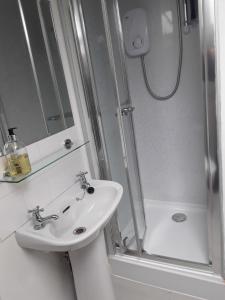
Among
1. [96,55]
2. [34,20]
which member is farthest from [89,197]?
[34,20]

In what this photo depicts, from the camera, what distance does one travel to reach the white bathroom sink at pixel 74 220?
102cm

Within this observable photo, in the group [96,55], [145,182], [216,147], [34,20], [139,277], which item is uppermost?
[34,20]

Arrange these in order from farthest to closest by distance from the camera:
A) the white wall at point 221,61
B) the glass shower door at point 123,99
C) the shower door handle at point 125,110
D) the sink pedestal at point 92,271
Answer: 1. the shower door handle at point 125,110
2. the glass shower door at point 123,99
3. the sink pedestal at point 92,271
4. the white wall at point 221,61

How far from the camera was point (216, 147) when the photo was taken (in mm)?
1188

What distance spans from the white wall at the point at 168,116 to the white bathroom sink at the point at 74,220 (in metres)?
0.88

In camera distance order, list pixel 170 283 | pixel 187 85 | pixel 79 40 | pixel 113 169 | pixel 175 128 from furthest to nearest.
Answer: pixel 175 128
pixel 187 85
pixel 113 169
pixel 170 283
pixel 79 40

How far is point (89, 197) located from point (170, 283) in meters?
0.68

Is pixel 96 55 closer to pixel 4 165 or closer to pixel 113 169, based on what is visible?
pixel 113 169

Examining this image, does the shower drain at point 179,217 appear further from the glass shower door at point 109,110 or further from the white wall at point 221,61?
the white wall at point 221,61

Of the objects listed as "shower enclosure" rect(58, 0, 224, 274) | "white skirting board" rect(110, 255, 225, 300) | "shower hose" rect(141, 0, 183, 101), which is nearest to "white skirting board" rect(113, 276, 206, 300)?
"white skirting board" rect(110, 255, 225, 300)

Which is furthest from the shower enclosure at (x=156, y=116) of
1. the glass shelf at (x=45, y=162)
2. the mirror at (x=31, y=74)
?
the glass shelf at (x=45, y=162)

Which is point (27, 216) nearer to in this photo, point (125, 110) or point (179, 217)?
point (125, 110)

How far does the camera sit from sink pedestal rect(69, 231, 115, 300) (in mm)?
1279

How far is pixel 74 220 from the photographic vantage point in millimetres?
1285
